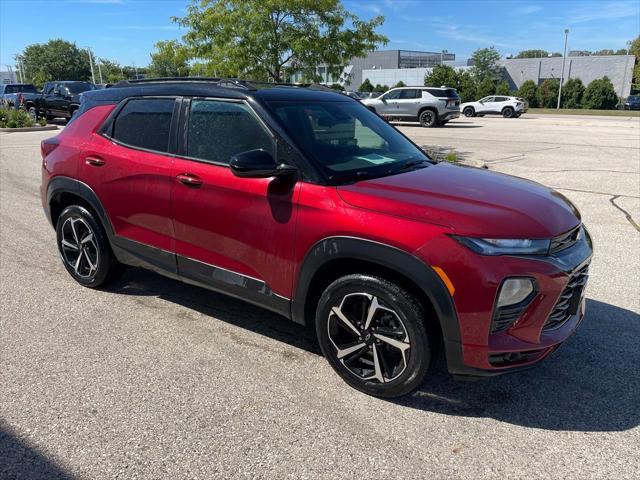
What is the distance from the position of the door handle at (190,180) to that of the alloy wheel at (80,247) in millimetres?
1323

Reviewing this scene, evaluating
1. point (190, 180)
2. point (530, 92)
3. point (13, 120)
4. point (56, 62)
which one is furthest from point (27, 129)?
point (56, 62)

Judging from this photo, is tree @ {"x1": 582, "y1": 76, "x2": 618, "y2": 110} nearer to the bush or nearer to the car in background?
the car in background

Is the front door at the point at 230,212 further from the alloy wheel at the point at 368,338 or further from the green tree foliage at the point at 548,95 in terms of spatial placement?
the green tree foliage at the point at 548,95

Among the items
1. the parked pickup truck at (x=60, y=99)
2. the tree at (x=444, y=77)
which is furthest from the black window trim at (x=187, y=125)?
the tree at (x=444, y=77)

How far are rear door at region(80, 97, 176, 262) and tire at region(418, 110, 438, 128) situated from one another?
2207 cm

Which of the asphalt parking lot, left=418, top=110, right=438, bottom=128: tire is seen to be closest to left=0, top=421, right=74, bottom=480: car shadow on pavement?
the asphalt parking lot

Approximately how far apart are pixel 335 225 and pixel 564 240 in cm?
129

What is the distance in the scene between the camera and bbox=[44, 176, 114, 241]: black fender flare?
4258mm

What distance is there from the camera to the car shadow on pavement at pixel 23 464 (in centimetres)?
241

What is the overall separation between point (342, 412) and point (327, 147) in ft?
5.49

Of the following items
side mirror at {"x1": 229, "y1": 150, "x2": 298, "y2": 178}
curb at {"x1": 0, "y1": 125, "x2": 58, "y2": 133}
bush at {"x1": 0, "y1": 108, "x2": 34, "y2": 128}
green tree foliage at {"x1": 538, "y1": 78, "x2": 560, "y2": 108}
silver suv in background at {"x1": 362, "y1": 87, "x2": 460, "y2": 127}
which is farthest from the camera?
green tree foliage at {"x1": 538, "y1": 78, "x2": 560, "y2": 108}

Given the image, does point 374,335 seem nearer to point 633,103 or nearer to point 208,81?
point 208,81

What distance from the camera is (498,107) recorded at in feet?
115

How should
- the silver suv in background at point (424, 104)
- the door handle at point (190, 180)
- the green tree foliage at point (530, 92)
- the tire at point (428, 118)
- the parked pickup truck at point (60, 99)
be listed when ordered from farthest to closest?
the green tree foliage at point (530, 92), the tire at point (428, 118), the silver suv in background at point (424, 104), the parked pickup truck at point (60, 99), the door handle at point (190, 180)
